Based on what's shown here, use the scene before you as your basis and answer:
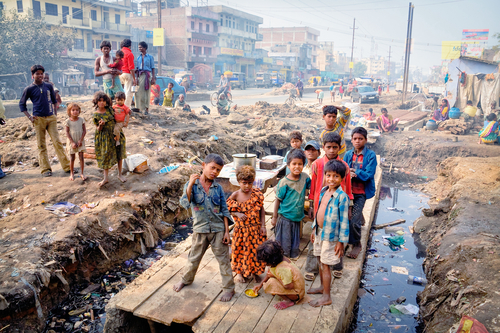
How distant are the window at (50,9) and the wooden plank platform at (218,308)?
33.9 meters

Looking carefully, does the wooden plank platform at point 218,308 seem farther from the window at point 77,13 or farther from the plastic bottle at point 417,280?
the window at point 77,13

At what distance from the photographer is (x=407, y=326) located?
4.11 metres

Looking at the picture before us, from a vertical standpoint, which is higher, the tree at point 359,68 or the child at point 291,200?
the tree at point 359,68

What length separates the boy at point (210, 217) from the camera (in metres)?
3.24

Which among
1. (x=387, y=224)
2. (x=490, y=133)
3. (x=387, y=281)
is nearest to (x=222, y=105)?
(x=490, y=133)

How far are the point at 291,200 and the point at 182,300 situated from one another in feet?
5.05

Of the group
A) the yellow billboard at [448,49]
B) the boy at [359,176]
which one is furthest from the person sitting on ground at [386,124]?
the yellow billboard at [448,49]

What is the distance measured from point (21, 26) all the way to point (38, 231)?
2410 cm

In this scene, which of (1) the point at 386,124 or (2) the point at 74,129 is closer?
(2) the point at 74,129

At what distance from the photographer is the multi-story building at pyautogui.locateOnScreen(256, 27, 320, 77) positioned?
62.6m

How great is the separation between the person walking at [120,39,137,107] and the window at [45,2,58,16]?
27892 mm

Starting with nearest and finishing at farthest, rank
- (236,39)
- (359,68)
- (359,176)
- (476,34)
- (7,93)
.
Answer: (359,176) < (7,93) < (476,34) < (236,39) < (359,68)

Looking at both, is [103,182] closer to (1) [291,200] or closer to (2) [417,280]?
(1) [291,200]

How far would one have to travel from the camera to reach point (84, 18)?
107ft
